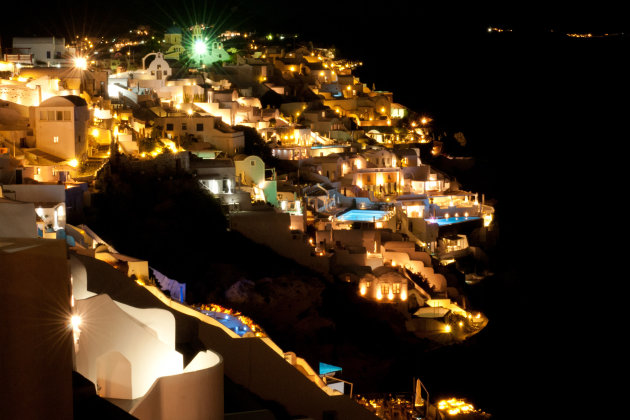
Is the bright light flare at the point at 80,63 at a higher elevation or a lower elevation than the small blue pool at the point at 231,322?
higher

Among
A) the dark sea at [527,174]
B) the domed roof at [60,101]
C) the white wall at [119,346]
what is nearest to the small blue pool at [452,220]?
the dark sea at [527,174]

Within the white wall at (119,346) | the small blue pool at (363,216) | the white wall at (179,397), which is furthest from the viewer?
the small blue pool at (363,216)

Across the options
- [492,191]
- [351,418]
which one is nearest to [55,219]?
[351,418]

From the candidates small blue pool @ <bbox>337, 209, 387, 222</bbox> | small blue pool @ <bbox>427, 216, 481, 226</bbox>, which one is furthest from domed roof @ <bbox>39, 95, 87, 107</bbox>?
small blue pool @ <bbox>427, 216, 481, 226</bbox>

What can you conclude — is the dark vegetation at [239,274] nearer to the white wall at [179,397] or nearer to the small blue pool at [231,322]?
the small blue pool at [231,322]

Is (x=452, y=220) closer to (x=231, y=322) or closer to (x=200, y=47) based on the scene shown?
(x=200, y=47)

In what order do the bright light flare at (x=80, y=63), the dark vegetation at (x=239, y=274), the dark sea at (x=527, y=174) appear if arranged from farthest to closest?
1. the bright light flare at (x=80, y=63)
2. the dark sea at (x=527, y=174)
3. the dark vegetation at (x=239, y=274)
